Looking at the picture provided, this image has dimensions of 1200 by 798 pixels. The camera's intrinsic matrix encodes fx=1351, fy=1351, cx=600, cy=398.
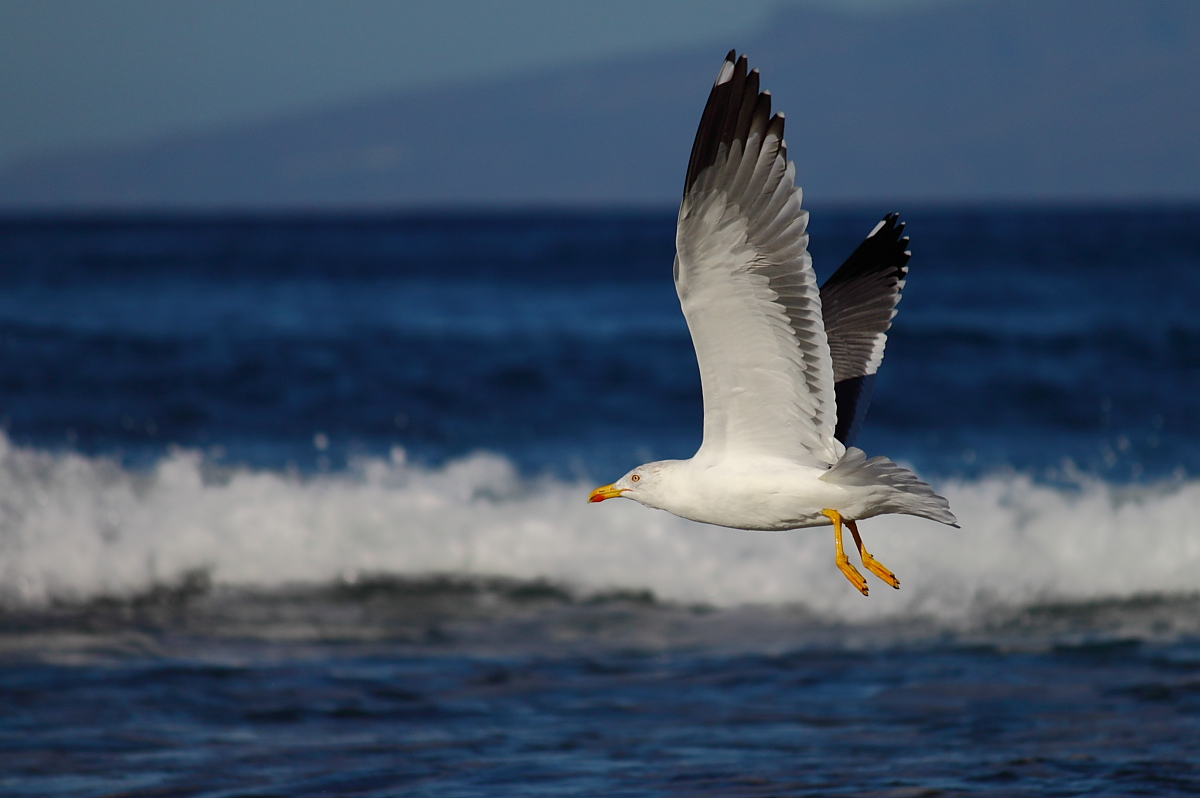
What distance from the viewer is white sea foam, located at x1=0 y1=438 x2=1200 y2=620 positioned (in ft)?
30.5

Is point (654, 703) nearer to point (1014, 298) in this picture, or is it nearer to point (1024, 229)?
point (1014, 298)

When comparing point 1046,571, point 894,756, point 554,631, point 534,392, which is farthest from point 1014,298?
point 894,756

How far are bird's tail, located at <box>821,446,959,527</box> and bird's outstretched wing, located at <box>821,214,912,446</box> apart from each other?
1102 mm

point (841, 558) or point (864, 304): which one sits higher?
point (864, 304)

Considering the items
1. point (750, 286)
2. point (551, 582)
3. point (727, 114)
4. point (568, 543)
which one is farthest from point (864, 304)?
point (568, 543)

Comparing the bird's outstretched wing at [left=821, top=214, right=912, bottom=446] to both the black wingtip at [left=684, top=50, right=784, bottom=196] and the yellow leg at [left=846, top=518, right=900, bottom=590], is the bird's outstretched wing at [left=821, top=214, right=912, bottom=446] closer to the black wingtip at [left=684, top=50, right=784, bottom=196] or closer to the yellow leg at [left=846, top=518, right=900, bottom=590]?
the yellow leg at [left=846, top=518, right=900, bottom=590]

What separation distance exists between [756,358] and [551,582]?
5022 millimetres

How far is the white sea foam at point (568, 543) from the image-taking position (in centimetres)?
930

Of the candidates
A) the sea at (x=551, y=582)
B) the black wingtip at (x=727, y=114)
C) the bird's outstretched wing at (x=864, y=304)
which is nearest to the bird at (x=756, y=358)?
the black wingtip at (x=727, y=114)

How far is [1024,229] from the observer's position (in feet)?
181

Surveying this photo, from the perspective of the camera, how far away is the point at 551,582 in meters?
9.68

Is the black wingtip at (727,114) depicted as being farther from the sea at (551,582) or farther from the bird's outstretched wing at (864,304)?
the sea at (551,582)

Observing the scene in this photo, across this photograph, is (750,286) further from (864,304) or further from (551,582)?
(551,582)

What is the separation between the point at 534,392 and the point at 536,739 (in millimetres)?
9243
